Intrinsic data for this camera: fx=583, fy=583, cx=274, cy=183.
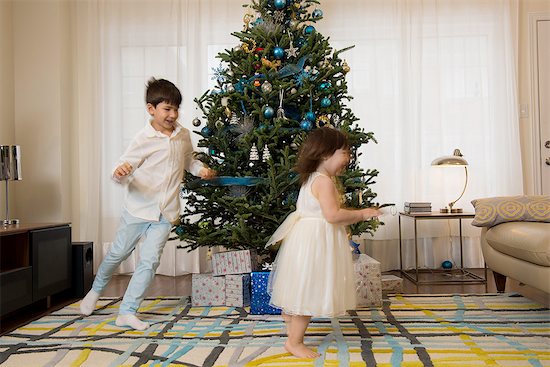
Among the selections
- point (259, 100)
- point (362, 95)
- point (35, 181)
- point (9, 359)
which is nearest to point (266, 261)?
point (259, 100)

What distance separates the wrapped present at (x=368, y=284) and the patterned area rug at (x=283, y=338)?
0.28ft

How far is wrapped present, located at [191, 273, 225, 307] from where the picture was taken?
3246 mm

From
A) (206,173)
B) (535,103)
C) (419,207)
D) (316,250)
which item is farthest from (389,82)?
(316,250)

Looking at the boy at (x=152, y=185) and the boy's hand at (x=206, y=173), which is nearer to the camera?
the boy at (x=152, y=185)

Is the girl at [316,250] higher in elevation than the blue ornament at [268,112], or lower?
lower

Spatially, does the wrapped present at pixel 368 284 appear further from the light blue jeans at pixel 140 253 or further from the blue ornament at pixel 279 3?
the blue ornament at pixel 279 3

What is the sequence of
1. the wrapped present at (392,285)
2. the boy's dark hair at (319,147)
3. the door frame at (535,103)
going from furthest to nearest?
the door frame at (535,103), the wrapped present at (392,285), the boy's dark hair at (319,147)

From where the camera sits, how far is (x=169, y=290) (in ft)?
12.9

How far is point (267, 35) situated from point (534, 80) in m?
2.76

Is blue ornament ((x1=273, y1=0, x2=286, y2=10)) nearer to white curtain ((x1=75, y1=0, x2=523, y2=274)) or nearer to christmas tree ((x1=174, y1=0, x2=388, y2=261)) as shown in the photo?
christmas tree ((x1=174, y1=0, x2=388, y2=261))

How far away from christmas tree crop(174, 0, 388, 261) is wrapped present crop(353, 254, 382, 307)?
0.72 ft

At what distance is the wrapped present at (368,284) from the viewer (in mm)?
3182

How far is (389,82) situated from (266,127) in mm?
2029

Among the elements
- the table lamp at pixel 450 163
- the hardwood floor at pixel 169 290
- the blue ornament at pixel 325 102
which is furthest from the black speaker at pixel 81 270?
the table lamp at pixel 450 163
